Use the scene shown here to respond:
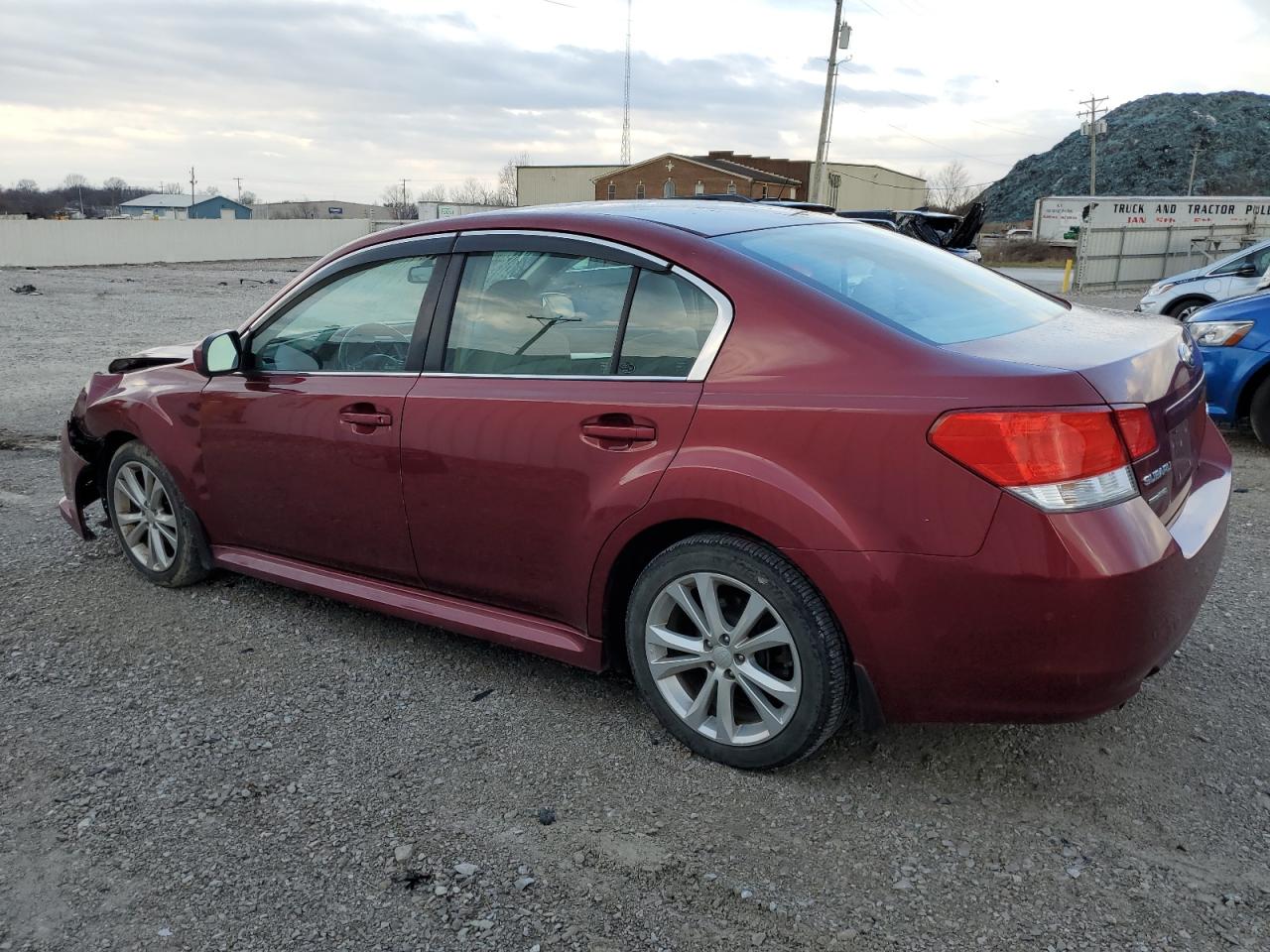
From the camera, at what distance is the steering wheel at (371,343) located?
3814mm

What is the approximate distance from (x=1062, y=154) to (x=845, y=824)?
120 metres

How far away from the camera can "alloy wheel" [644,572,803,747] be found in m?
2.98

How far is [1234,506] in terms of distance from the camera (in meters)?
6.10

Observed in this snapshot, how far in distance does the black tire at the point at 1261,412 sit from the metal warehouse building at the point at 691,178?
205ft

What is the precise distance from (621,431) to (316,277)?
170 cm

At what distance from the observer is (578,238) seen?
3416mm

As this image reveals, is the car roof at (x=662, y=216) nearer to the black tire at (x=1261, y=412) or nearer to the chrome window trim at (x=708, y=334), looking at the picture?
the chrome window trim at (x=708, y=334)

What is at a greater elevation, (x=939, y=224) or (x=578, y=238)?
(x=939, y=224)

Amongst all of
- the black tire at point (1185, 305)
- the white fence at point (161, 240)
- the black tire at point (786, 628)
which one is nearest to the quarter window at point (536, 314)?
the black tire at point (786, 628)

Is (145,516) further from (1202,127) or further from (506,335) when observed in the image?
(1202,127)

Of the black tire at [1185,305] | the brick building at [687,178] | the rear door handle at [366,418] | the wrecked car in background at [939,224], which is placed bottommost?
the rear door handle at [366,418]

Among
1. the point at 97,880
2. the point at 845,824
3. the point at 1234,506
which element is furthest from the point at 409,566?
the point at 1234,506

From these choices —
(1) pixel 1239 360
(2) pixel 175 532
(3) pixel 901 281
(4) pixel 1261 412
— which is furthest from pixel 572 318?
(4) pixel 1261 412

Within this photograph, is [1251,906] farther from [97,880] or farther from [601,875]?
[97,880]
